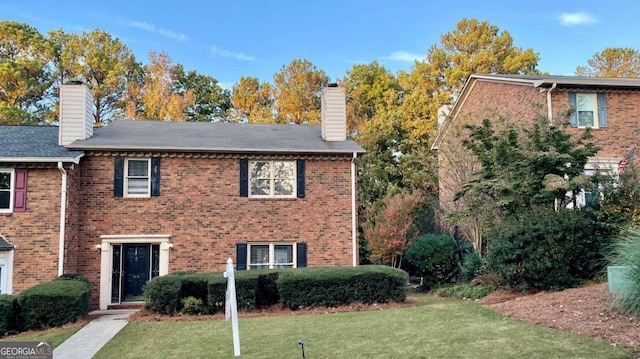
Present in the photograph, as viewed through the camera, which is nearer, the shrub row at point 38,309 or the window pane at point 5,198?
the shrub row at point 38,309

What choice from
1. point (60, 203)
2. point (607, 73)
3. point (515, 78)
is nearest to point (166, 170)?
point (60, 203)

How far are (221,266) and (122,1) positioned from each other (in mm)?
13875

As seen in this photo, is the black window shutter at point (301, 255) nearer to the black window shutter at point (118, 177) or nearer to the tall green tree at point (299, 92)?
the black window shutter at point (118, 177)

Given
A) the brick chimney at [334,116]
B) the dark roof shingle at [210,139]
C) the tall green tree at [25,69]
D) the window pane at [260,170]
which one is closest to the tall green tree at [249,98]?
the tall green tree at [25,69]

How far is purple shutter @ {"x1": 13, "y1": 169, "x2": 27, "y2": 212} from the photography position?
1290cm

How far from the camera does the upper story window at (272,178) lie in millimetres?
14906

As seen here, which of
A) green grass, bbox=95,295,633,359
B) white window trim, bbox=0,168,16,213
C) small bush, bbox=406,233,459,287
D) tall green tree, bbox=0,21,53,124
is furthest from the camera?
tall green tree, bbox=0,21,53,124

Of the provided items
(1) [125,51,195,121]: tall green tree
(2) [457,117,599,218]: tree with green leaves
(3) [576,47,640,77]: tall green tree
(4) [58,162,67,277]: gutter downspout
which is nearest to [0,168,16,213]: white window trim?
(4) [58,162,67,277]: gutter downspout

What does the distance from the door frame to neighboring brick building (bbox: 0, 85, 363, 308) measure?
29 mm

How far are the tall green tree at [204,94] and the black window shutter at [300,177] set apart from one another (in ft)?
58.6

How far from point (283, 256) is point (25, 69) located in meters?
23.0

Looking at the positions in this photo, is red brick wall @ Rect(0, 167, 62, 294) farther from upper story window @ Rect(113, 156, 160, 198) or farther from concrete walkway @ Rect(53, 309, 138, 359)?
concrete walkway @ Rect(53, 309, 138, 359)

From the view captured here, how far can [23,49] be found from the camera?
2884 centimetres

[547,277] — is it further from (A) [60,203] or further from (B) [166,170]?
(A) [60,203]
